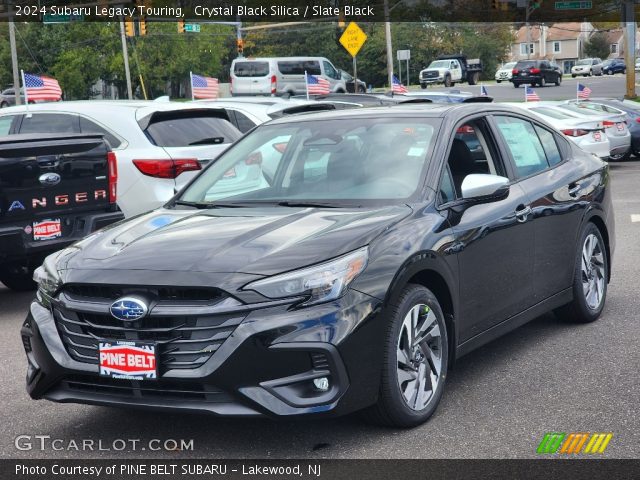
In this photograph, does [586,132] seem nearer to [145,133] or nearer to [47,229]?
[145,133]

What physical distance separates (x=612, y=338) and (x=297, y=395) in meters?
3.18

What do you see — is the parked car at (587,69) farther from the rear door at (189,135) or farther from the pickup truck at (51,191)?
the pickup truck at (51,191)

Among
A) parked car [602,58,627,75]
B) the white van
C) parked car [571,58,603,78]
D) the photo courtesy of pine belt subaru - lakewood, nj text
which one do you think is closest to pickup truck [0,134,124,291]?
the photo courtesy of pine belt subaru - lakewood, nj text

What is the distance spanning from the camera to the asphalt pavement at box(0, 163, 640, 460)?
4863 millimetres

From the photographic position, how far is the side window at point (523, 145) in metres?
6.66

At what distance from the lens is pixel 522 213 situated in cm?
635

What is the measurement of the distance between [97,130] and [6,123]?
1.40 m

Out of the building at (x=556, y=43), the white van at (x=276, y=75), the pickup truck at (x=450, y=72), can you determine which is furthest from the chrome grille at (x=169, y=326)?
the building at (x=556, y=43)

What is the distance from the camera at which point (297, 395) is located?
4562 millimetres

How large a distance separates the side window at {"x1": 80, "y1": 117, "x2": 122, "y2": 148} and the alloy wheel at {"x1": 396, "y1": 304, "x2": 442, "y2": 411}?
19.0ft

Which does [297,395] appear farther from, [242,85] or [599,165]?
[242,85]

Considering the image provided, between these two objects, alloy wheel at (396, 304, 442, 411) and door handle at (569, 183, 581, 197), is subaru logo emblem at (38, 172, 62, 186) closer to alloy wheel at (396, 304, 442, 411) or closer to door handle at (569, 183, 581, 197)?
door handle at (569, 183, 581, 197)

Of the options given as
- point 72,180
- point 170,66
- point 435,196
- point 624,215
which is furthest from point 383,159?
point 170,66

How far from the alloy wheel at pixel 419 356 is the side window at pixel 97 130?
5.78 meters
